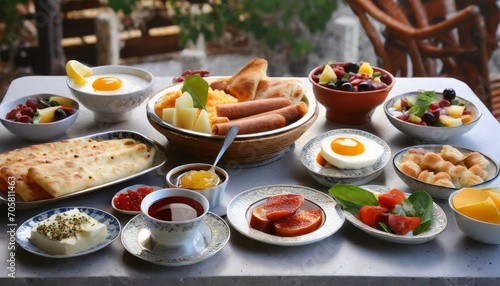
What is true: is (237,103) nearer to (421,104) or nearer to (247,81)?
(247,81)

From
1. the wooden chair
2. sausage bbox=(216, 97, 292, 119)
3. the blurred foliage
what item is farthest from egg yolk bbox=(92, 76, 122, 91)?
the blurred foliage

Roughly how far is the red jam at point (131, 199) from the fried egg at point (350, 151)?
0.60 m

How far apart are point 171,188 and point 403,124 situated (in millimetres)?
981

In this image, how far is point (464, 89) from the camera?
3008 millimetres

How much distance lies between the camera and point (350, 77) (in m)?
2.67

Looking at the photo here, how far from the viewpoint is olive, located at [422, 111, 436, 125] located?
2.48 meters

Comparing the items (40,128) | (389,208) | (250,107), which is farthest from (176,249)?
(40,128)

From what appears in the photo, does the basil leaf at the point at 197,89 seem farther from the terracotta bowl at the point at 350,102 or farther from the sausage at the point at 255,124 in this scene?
the terracotta bowl at the point at 350,102

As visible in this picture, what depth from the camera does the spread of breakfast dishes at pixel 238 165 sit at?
6.14 ft

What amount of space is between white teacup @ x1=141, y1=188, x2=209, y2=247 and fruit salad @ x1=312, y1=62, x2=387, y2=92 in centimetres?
92

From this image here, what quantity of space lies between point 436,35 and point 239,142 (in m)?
1.91

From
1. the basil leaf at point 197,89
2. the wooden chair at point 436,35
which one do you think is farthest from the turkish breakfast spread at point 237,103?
the wooden chair at point 436,35

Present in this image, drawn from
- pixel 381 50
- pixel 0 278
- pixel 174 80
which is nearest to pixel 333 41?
pixel 381 50

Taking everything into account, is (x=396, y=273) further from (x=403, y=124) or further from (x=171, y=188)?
(x=403, y=124)
